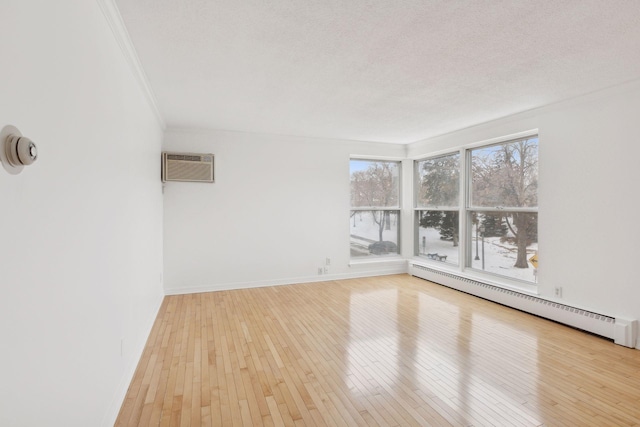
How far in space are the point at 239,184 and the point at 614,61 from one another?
4.59 m

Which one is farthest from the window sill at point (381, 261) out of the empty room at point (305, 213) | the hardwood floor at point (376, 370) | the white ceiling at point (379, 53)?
the white ceiling at point (379, 53)

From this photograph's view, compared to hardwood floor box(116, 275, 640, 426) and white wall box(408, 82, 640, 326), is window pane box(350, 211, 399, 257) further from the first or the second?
white wall box(408, 82, 640, 326)

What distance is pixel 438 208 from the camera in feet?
18.8

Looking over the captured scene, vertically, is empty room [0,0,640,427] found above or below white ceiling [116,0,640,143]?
below

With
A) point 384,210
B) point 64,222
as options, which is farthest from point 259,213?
point 64,222

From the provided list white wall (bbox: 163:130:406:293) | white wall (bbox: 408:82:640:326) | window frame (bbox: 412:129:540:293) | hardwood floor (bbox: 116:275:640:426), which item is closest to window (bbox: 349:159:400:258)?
white wall (bbox: 163:130:406:293)

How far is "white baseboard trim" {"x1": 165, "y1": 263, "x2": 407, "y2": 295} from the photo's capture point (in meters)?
4.94

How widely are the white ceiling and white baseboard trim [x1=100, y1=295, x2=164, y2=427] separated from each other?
2.42m

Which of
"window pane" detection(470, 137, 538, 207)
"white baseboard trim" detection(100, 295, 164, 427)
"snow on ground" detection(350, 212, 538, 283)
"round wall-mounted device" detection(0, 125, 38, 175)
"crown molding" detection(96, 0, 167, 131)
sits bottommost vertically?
"white baseboard trim" detection(100, 295, 164, 427)

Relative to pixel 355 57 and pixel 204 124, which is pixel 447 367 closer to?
pixel 355 57

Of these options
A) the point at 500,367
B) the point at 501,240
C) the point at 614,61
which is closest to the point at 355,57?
the point at 614,61

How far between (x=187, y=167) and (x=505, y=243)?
187 inches

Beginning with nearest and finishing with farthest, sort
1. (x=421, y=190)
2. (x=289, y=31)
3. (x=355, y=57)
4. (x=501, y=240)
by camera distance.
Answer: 1. (x=289, y=31)
2. (x=355, y=57)
3. (x=501, y=240)
4. (x=421, y=190)

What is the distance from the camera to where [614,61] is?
259 centimetres
